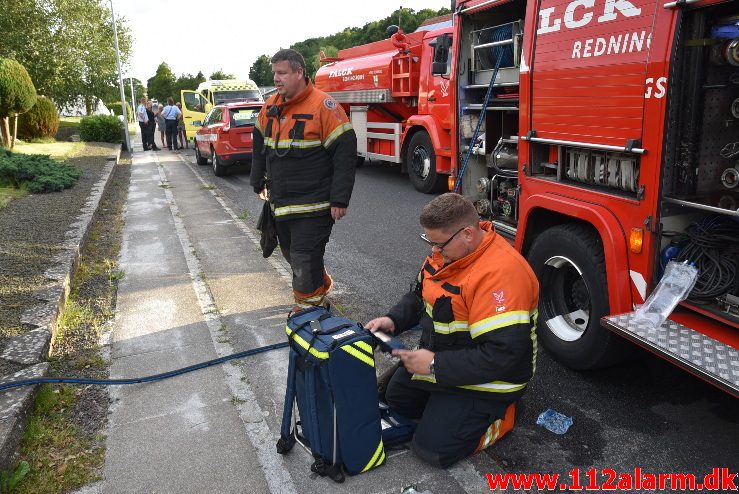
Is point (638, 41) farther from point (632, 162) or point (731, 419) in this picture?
point (731, 419)

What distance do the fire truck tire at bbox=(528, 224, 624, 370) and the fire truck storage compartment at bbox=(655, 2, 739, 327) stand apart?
0.40 m

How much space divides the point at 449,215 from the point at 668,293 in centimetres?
137

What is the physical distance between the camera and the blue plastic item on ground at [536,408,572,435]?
309 cm

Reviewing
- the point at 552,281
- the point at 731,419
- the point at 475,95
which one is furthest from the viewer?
the point at 475,95

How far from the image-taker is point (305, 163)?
163 inches

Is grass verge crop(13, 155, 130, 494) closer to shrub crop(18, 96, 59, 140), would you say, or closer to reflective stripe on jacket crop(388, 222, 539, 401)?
reflective stripe on jacket crop(388, 222, 539, 401)

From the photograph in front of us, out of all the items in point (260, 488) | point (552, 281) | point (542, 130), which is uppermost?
point (542, 130)

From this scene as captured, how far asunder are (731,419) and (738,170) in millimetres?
1313

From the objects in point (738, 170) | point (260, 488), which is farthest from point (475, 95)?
point (260, 488)

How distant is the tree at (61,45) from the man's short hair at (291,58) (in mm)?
20764

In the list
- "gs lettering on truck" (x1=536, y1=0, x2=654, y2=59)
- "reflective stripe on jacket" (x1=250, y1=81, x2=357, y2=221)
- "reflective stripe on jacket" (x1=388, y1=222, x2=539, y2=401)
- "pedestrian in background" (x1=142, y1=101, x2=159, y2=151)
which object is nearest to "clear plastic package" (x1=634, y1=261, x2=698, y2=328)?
"reflective stripe on jacket" (x1=388, y1=222, x2=539, y2=401)

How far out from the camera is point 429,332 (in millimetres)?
2920

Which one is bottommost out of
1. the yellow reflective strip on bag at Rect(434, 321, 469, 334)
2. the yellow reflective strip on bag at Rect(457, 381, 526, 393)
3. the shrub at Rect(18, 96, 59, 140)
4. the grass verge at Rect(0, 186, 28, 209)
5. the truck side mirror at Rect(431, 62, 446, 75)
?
the yellow reflective strip on bag at Rect(457, 381, 526, 393)

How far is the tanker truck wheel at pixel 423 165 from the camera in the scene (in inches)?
393
